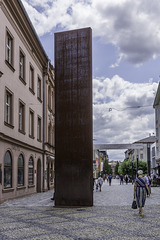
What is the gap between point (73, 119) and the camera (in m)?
16.4

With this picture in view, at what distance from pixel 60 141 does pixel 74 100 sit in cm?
211

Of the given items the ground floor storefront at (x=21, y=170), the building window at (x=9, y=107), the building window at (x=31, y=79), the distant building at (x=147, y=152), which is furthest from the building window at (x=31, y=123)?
the distant building at (x=147, y=152)

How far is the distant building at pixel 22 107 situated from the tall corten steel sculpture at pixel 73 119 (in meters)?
4.11

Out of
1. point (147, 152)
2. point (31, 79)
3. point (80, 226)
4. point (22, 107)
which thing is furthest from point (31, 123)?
point (147, 152)

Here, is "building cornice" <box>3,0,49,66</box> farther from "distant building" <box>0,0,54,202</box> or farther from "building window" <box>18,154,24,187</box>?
"building window" <box>18,154,24,187</box>

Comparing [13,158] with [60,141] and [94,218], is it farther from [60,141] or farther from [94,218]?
[94,218]

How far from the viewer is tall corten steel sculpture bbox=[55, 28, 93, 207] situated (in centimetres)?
1585

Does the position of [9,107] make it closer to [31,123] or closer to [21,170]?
[21,170]

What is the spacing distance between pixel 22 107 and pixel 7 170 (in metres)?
5.88

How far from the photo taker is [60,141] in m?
16.4

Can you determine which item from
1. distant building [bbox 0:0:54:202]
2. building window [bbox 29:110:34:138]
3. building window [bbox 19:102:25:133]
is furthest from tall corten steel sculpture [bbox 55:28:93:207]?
building window [bbox 29:110:34:138]

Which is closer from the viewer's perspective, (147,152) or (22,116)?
(22,116)

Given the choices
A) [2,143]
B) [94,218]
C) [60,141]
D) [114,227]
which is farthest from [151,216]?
[2,143]

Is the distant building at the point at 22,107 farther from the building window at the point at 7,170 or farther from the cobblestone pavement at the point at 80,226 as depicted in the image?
the cobblestone pavement at the point at 80,226
